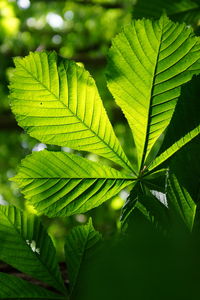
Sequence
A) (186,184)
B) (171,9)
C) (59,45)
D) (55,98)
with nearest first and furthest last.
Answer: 1. (186,184)
2. (55,98)
3. (171,9)
4. (59,45)

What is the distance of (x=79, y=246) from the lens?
953mm

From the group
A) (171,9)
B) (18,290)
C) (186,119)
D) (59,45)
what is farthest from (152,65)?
(59,45)

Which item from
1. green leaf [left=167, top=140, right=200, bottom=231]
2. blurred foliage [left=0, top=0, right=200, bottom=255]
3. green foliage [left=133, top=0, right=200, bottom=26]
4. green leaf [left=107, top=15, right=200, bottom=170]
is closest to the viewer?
green leaf [left=167, top=140, right=200, bottom=231]

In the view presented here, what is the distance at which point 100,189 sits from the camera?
960 mm

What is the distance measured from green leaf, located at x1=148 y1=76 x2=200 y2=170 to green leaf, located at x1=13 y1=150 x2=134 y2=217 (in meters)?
0.17

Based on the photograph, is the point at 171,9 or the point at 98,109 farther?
the point at 171,9

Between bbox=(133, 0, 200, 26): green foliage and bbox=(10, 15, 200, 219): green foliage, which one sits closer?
bbox=(10, 15, 200, 219): green foliage

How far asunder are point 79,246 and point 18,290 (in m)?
0.19

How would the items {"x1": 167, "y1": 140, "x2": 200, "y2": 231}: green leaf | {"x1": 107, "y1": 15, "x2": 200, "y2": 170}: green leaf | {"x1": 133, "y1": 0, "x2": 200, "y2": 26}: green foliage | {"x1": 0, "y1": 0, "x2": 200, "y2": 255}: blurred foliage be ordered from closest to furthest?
{"x1": 167, "y1": 140, "x2": 200, "y2": 231}: green leaf < {"x1": 107, "y1": 15, "x2": 200, "y2": 170}: green leaf < {"x1": 133, "y1": 0, "x2": 200, "y2": 26}: green foliage < {"x1": 0, "y1": 0, "x2": 200, "y2": 255}: blurred foliage

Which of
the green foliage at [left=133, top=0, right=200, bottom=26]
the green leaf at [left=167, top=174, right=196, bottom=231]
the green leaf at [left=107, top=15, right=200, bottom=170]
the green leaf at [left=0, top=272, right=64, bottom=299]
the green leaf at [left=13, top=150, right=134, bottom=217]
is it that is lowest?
the green leaf at [left=0, top=272, right=64, bottom=299]

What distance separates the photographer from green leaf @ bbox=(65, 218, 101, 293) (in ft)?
3.10

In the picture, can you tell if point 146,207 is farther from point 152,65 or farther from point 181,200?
point 152,65

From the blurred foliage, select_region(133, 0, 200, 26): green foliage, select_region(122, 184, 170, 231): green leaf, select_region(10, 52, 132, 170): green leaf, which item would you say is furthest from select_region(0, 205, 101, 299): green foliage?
the blurred foliage

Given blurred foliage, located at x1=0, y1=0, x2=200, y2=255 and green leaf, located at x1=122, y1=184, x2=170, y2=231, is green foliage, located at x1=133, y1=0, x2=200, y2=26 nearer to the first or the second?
green leaf, located at x1=122, y1=184, x2=170, y2=231
